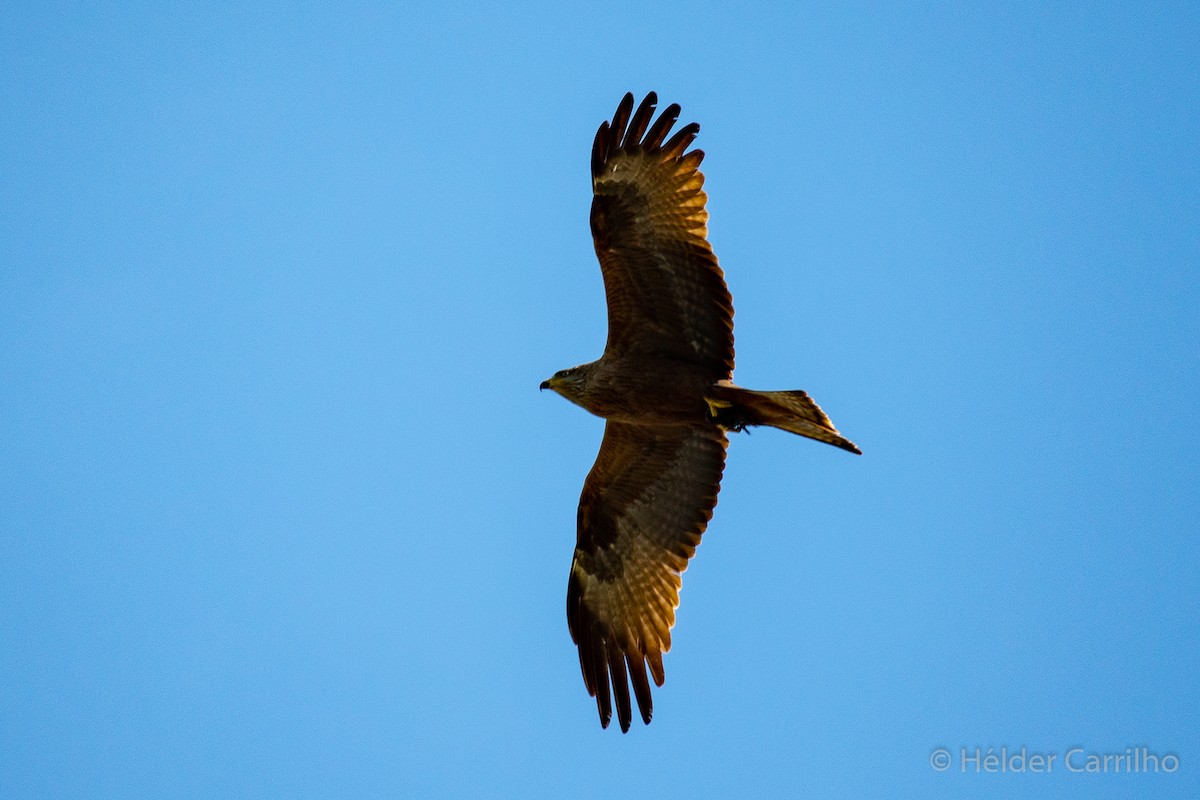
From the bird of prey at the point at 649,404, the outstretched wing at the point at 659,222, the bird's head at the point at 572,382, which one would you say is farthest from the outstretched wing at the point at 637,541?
the outstretched wing at the point at 659,222

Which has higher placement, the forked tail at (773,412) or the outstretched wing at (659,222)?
the outstretched wing at (659,222)

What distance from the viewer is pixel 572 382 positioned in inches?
384

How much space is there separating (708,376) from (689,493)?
1162mm

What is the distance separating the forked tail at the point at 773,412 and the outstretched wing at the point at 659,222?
42cm

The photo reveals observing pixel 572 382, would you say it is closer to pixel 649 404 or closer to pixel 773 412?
pixel 649 404

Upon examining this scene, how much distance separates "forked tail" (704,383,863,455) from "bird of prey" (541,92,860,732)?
0.01 meters

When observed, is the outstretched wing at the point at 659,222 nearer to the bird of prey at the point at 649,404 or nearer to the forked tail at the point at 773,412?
the bird of prey at the point at 649,404

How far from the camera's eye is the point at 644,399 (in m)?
9.51

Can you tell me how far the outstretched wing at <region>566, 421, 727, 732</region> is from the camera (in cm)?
995

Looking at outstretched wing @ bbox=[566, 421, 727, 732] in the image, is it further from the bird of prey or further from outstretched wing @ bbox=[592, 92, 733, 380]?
outstretched wing @ bbox=[592, 92, 733, 380]

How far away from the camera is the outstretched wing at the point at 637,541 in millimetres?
9953

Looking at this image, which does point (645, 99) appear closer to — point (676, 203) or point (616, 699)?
point (676, 203)

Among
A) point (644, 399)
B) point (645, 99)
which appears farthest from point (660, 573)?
point (645, 99)

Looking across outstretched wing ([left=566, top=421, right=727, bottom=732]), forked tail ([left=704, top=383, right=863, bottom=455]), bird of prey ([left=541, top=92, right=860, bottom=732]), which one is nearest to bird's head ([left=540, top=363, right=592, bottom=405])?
bird of prey ([left=541, top=92, right=860, bottom=732])
